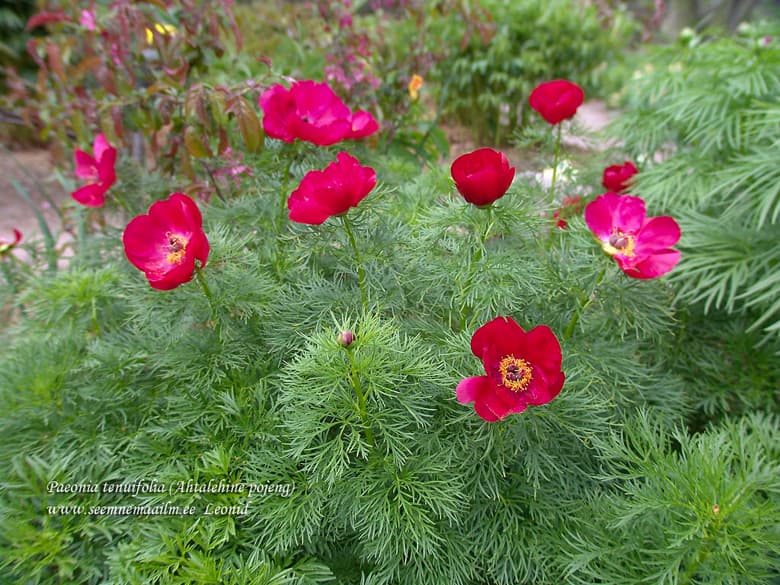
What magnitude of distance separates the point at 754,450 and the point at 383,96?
1.85m

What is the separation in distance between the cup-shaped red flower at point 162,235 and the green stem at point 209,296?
0.11 ft

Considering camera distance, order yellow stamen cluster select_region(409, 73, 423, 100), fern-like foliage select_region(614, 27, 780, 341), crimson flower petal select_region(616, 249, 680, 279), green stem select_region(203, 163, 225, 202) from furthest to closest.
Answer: yellow stamen cluster select_region(409, 73, 423, 100) → green stem select_region(203, 163, 225, 202) → fern-like foliage select_region(614, 27, 780, 341) → crimson flower petal select_region(616, 249, 680, 279)

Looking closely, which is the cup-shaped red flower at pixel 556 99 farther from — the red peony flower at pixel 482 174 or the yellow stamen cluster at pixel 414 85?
the yellow stamen cluster at pixel 414 85

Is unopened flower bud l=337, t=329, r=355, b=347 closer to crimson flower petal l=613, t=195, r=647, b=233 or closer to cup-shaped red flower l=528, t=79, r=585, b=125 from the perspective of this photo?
crimson flower petal l=613, t=195, r=647, b=233

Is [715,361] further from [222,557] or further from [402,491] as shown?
[222,557]

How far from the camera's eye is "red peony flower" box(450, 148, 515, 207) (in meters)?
0.82

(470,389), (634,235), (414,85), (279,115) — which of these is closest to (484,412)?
(470,389)

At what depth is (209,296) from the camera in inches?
36.2

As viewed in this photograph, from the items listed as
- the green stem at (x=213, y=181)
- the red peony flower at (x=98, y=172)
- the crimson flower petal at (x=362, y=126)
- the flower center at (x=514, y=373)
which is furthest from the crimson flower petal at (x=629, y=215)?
the red peony flower at (x=98, y=172)

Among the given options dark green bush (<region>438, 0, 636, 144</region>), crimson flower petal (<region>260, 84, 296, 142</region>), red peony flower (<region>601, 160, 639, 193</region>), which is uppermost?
crimson flower petal (<region>260, 84, 296, 142</region>)

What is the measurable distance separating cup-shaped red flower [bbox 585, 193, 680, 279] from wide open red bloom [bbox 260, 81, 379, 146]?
1.60 ft

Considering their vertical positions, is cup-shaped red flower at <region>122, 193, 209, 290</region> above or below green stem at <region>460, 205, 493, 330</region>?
above

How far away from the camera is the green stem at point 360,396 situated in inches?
31.2

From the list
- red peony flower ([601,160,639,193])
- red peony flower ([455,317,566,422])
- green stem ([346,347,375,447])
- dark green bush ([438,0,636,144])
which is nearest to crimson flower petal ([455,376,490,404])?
red peony flower ([455,317,566,422])
